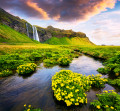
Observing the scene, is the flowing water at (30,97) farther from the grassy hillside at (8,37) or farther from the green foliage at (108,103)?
the grassy hillside at (8,37)

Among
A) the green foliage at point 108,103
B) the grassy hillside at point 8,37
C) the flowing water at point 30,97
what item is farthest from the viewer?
the grassy hillside at point 8,37

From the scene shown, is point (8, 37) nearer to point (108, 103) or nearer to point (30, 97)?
point (30, 97)

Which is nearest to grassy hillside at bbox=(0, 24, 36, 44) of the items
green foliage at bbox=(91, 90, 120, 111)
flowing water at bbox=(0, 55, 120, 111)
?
flowing water at bbox=(0, 55, 120, 111)

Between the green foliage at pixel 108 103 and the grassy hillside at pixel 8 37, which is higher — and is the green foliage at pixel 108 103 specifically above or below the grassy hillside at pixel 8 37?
below

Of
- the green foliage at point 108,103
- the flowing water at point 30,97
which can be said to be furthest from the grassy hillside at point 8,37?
the green foliage at point 108,103

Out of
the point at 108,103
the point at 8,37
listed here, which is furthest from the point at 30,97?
the point at 8,37

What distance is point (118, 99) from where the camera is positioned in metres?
5.01

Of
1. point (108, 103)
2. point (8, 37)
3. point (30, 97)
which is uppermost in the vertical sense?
point (8, 37)

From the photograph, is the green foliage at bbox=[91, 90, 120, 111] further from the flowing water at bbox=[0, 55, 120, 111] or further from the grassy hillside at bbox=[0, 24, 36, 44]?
the grassy hillside at bbox=[0, 24, 36, 44]

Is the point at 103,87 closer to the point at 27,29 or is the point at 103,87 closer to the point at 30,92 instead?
the point at 30,92

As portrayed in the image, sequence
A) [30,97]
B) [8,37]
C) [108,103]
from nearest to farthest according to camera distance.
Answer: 1. [108,103]
2. [30,97]
3. [8,37]

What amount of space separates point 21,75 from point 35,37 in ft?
589

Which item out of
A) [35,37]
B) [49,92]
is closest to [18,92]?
[49,92]

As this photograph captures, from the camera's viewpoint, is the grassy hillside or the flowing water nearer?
the flowing water
